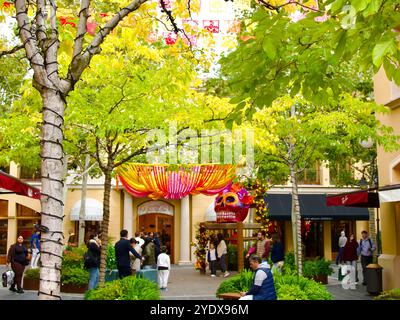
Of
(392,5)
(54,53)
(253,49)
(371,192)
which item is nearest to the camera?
(54,53)

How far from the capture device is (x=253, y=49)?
6.12 meters

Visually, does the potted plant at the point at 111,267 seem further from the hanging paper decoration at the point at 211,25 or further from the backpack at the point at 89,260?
the hanging paper decoration at the point at 211,25

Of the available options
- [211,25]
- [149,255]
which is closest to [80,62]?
[211,25]

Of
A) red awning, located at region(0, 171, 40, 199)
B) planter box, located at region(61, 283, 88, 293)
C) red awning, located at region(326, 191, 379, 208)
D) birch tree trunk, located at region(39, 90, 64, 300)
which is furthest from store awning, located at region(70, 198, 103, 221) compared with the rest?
birch tree trunk, located at region(39, 90, 64, 300)

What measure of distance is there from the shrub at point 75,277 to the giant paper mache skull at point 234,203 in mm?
7679

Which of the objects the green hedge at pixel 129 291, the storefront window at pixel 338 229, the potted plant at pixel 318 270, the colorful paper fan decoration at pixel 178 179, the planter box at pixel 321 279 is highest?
the colorful paper fan decoration at pixel 178 179

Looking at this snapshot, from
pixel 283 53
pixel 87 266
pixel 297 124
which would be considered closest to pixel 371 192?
pixel 297 124

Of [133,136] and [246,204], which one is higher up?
[133,136]

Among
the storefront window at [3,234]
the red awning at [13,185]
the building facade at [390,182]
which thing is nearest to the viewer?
the red awning at [13,185]

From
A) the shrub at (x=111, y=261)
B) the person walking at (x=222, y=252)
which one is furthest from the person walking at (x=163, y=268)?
the person walking at (x=222, y=252)

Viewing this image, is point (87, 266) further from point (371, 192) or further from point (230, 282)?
point (371, 192)

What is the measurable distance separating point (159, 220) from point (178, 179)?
39.5 ft

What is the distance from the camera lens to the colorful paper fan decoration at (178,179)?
→ 2094cm
